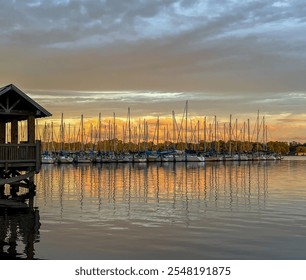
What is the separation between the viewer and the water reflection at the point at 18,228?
1521cm

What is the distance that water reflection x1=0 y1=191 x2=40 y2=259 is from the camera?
15211 mm

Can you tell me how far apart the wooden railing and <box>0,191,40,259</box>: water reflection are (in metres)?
2.24

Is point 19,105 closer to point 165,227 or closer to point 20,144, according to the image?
point 20,144

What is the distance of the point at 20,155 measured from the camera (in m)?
28.6

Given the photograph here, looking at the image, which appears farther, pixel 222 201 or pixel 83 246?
pixel 222 201

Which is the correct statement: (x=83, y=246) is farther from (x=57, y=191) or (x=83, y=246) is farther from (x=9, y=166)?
(x=57, y=191)

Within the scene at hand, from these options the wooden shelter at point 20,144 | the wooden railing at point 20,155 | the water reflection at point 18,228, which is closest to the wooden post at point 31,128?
the wooden shelter at point 20,144

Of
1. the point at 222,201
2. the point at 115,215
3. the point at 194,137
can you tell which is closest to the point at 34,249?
the point at 115,215

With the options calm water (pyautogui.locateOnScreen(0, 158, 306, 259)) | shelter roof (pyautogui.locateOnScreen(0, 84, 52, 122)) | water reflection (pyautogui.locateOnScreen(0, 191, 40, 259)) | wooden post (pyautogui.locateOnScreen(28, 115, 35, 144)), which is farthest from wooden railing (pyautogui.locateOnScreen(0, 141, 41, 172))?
calm water (pyautogui.locateOnScreen(0, 158, 306, 259))

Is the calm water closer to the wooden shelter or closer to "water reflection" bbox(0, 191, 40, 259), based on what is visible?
"water reflection" bbox(0, 191, 40, 259)

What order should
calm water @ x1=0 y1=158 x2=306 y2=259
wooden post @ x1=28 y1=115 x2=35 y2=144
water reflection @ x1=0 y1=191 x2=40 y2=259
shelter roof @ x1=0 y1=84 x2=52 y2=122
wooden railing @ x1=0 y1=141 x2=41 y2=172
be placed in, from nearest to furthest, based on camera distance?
water reflection @ x1=0 y1=191 x2=40 y2=259, calm water @ x1=0 y1=158 x2=306 y2=259, shelter roof @ x1=0 y1=84 x2=52 y2=122, wooden railing @ x1=0 y1=141 x2=41 y2=172, wooden post @ x1=28 y1=115 x2=35 y2=144

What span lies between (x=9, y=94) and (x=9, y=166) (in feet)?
13.5

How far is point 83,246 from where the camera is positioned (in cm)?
1648

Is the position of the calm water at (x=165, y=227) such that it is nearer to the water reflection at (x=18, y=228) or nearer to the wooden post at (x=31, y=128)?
the water reflection at (x=18, y=228)
